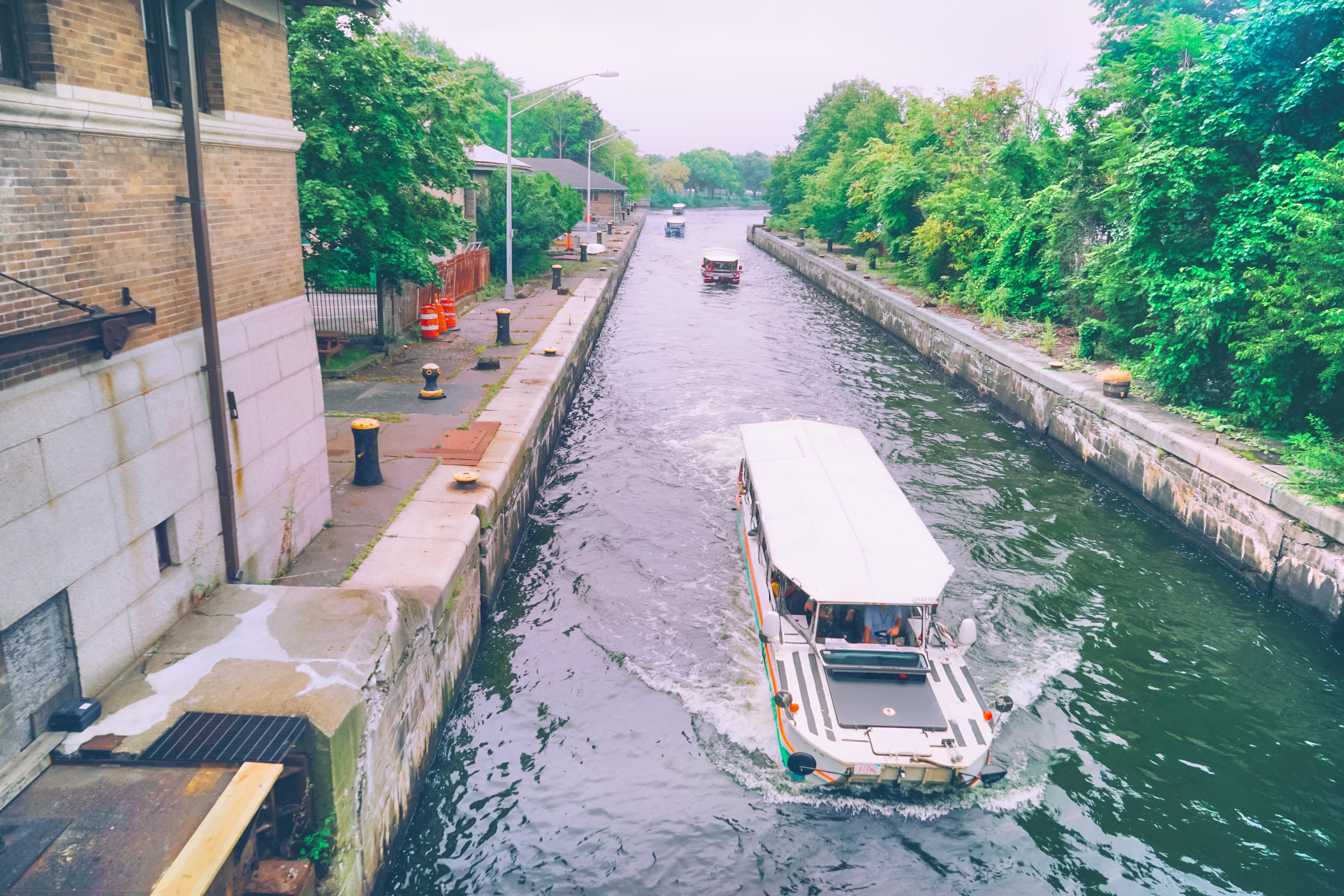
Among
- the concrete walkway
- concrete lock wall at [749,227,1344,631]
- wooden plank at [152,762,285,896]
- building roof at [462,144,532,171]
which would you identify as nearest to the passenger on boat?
the concrete walkway

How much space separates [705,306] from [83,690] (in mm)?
36537

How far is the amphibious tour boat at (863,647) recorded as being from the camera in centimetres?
882

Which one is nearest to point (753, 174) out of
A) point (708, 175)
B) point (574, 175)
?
point (708, 175)

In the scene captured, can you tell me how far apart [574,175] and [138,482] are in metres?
82.4

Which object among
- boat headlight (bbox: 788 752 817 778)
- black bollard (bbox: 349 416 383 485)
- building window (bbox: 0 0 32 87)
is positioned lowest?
boat headlight (bbox: 788 752 817 778)

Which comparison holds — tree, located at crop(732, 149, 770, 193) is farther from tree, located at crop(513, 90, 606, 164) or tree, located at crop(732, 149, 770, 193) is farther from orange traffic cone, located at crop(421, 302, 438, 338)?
orange traffic cone, located at crop(421, 302, 438, 338)

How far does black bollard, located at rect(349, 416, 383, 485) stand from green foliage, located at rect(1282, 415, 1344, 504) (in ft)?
47.5

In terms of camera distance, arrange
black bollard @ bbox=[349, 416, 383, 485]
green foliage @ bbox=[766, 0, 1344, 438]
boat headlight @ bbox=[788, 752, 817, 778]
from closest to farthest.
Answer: boat headlight @ bbox=[788, 752, 817, 778] → black bollard @ bbox=[349, 416, 383, 485] → green foliage @ bbox=[766, 0, 1344, 438]

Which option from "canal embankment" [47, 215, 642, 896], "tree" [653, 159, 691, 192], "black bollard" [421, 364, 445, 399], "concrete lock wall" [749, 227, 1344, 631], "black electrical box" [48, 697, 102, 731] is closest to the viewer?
"black electrical box" [48, 697, 102, 731]

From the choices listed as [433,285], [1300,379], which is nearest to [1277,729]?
[1300,379]

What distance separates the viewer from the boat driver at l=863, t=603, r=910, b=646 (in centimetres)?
1007

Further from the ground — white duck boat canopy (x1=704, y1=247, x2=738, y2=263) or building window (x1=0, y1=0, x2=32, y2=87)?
building window (x1=0, y1=0, x2=32, y2=87)

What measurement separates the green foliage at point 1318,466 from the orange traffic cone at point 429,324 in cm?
1998

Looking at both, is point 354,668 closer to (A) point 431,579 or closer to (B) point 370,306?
(A) point 431,579
